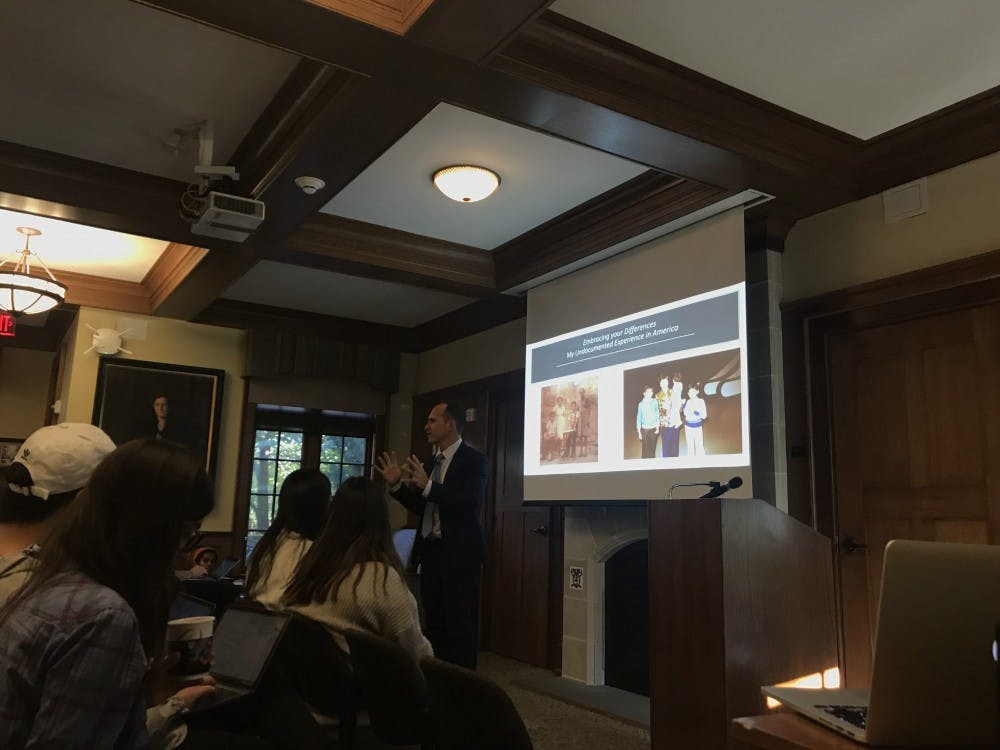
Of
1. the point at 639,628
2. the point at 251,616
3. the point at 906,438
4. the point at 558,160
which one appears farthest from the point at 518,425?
the point at 251,616

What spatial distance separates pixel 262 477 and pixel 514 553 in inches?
88.5

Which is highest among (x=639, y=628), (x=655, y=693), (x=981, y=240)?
(x=981, y=240)

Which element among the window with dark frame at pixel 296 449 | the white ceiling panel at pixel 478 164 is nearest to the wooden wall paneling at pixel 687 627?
the white ceiling panel at pixel 478 164

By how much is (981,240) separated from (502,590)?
359 cm

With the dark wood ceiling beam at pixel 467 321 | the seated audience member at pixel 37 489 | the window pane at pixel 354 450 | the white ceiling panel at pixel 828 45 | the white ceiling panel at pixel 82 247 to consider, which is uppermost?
the white ceiling panel at pixel 828 45

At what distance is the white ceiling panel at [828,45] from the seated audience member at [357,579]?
5.47 feet

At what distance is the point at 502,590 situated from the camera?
5.28 meters

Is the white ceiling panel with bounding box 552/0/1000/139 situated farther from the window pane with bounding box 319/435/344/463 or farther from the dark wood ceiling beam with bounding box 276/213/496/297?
the window pane with bounding box 319/435/344/463

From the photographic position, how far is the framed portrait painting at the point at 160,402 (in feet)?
17.8

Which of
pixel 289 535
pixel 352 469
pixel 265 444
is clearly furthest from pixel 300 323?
pixel 289 535

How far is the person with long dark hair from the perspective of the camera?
0.96 metres

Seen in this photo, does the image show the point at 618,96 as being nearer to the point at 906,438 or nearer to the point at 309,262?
the point at 906,438

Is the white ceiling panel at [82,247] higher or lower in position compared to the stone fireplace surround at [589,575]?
higher

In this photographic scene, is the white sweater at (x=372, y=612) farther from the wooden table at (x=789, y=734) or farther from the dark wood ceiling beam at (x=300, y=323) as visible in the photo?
the dark wood ceiling beam at (x=300, y=323)
